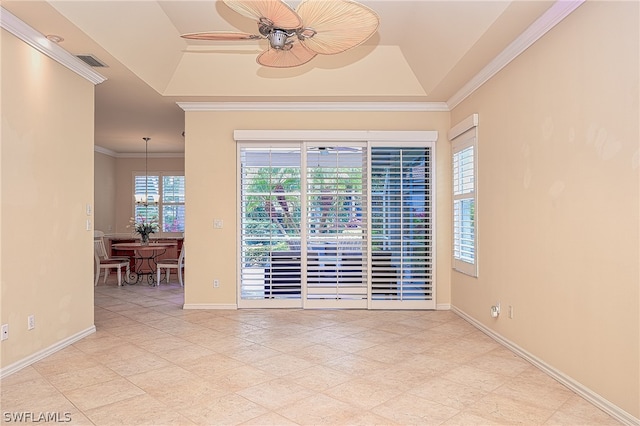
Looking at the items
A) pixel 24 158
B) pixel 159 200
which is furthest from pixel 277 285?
pixel 159 200

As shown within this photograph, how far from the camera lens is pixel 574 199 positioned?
9.46ft

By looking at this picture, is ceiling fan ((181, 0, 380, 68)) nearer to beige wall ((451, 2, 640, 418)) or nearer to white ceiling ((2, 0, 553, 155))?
white ceiling ((2, 0, 553, 155))

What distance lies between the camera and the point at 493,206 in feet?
13.6

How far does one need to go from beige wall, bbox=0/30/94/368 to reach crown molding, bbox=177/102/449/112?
4.61 ft

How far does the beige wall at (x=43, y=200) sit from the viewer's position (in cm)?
322

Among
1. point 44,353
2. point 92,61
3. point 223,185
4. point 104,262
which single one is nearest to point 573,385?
point 44,353

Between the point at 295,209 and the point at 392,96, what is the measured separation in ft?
6.03

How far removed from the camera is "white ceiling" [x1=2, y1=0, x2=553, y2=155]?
10.9 feet

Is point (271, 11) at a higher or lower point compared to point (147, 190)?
higher

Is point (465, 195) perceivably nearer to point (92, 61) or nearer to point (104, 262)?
point (92, 61)

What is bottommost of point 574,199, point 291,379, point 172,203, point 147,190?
point 291,379

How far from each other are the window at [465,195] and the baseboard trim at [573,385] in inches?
34.0

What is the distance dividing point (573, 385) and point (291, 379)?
1943 millimetres

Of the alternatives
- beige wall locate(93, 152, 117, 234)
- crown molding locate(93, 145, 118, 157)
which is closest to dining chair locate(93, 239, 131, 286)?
beige wall locate(93, 152, 117, 234)
